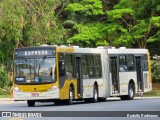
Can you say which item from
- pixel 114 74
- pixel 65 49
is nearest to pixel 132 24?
pixel 114 74

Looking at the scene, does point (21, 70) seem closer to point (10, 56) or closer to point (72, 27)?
point (10, 56)

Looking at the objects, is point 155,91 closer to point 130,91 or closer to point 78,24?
point 78,24

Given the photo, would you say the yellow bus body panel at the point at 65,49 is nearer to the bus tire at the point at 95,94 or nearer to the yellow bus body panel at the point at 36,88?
the yellow bus body panel at the point at 36,88

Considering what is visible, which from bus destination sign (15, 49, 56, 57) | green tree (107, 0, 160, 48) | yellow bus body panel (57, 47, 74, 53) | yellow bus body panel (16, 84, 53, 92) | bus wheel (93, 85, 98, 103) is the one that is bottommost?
bus wheel (93, 85, 98, 103)

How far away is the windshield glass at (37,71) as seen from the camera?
32656 millimetres

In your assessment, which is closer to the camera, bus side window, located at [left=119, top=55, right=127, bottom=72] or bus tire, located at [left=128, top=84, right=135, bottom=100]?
bus side window, located at [left=119, top=55, right=127, bottom=72]

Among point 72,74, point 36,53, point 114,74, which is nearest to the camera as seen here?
point 36,53

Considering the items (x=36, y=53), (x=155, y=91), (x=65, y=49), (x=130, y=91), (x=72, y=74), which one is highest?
(x=65, y=49)

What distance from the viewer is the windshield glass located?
32656 mm

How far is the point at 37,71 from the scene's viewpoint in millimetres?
32750

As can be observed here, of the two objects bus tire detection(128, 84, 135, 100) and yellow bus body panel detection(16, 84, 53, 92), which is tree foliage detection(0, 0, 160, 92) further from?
yellow bus body panel detection(16, 84, 53, 92)

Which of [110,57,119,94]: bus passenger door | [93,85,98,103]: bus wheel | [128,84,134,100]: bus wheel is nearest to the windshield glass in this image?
[93,85,98,103]: bus wheel

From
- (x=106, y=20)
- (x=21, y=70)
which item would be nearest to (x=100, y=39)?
(x=106, y=20)

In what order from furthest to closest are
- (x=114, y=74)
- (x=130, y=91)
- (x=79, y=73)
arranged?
(x=130, y=91)
(x=114, y=74)
(x=79, y=73)
